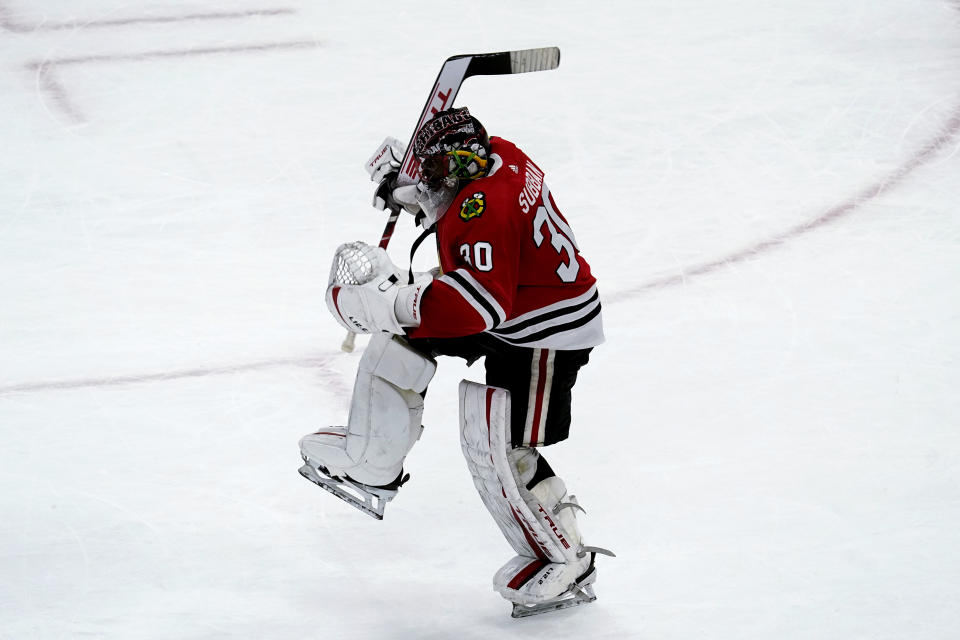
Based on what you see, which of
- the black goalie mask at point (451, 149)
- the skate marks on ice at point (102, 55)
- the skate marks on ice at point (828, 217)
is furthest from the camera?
the skate marks on ice at point (102, 55)

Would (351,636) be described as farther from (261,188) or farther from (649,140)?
(649,140)

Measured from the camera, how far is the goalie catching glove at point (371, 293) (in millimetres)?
2531

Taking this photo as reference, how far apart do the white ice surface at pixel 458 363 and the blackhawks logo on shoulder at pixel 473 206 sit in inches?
38.0

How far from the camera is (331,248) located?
15.8 ft

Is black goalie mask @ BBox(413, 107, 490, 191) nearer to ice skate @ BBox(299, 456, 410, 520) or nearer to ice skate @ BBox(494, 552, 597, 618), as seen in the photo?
ice skate @ BBox(299, 456, 410, 520)

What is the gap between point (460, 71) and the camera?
286cm

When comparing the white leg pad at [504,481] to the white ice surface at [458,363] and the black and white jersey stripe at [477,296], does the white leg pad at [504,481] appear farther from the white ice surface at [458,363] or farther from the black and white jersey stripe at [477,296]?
the black and white jersey stripe at [477,296]

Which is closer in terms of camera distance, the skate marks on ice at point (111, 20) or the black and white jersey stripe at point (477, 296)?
the black and white jersey stripe at point (477, 296)

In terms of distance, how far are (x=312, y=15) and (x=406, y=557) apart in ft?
15.9

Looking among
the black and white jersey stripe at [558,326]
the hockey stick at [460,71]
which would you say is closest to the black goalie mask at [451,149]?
the hockey stick at [460,71]

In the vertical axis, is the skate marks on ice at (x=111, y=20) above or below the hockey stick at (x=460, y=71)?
below

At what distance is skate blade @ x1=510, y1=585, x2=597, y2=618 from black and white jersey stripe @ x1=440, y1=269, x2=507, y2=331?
78 cm

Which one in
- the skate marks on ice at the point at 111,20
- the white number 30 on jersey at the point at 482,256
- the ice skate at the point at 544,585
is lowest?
the ice skate at the point at 544,585

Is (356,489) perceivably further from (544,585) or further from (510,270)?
(510,270)
